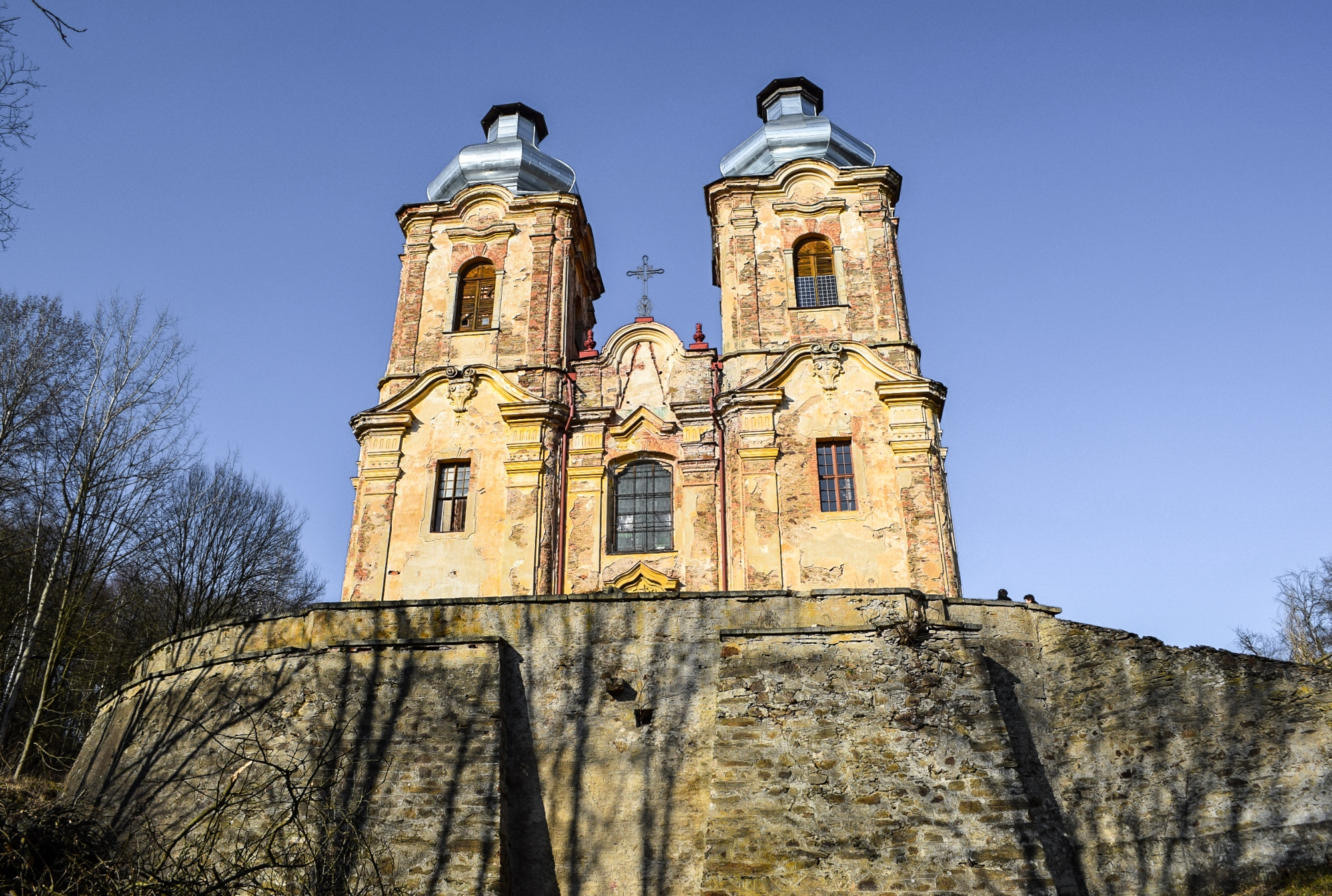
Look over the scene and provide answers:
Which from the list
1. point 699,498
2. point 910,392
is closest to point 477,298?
point 699,498

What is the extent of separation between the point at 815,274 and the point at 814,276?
0.06 meters

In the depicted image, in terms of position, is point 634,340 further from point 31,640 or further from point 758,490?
point 31,640

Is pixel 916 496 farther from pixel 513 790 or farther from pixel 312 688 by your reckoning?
pixel 312 688

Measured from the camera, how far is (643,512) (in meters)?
21.6

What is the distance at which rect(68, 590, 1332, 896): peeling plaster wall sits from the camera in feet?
39.4

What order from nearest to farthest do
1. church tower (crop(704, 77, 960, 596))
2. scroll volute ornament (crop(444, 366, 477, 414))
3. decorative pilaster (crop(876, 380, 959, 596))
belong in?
decorative pilaster (crop(876, 380, 959, 596))
church tower (crop(704, 77, 960, 596))
scroll volute ornament (crop(444, 366, 477, 414))

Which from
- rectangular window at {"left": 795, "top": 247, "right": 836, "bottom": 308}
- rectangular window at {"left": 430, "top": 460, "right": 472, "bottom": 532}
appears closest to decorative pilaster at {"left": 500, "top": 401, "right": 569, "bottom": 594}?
rectangular window at {"left": 430, "top": 460, "right": 472, "bottom": 532}

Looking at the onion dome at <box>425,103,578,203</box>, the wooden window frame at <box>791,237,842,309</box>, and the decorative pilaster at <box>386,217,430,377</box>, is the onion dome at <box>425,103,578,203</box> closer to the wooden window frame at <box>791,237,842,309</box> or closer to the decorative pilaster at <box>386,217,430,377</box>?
the decorative pilaster at <box>386,217,430,377</box>

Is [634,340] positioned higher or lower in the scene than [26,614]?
higher

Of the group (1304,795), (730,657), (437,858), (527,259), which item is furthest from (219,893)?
(527,259)

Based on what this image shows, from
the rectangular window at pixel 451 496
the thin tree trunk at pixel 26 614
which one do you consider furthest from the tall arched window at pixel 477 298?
the thin tree trunk at pixel 26 614

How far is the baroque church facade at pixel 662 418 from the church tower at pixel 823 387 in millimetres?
42

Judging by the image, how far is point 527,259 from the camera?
24.2 meters

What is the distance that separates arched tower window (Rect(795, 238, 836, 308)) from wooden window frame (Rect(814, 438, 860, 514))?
11.3 feet
